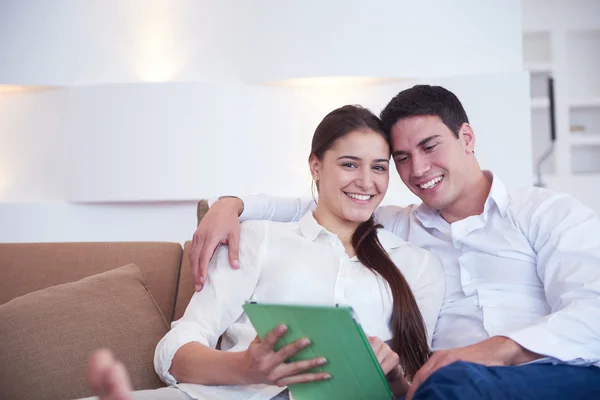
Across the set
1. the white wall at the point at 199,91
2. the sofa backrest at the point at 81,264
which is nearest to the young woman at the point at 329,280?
the sofa backrest at the point at 81,264

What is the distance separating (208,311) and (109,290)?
1.20 feet

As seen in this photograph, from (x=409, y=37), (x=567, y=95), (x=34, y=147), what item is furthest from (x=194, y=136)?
(x=567, y=95)

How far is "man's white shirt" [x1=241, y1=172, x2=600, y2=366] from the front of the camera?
1.67 metres

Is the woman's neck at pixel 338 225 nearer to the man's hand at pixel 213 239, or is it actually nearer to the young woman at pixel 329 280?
the young woman at pixel 329 280

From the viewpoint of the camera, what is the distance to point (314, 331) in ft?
3.94

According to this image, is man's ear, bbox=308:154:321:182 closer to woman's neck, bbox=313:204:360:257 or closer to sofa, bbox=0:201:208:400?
woman's neck, bbox=313:204:360:257

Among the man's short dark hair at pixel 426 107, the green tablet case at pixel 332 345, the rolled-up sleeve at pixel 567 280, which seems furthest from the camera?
the man's short dark hair at pixel 426 107

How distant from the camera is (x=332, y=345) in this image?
1.22 meters

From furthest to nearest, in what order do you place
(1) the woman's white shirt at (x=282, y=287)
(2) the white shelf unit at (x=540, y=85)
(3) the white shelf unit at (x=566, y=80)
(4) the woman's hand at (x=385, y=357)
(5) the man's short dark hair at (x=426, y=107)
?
(2) the white shelf unit at (x=540, y=85)
(3) the white shelf unit at (x=566, y=80)
(5) the man's short dark hair at (x=426, y=107)
(1) the woman's white shirt at (x=282, y=287)
(4) the woman's hand at (x=385, y=357)

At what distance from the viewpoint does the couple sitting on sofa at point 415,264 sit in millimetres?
1512

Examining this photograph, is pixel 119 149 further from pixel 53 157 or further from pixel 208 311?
pixel 208 311

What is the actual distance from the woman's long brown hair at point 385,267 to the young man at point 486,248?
10 centimetres

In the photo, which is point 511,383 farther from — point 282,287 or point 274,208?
point 274,208

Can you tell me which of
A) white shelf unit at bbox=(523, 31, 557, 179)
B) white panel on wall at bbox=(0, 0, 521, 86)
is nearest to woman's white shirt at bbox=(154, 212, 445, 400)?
white panel on wall at bbox=(0, 0, 521, 86)
